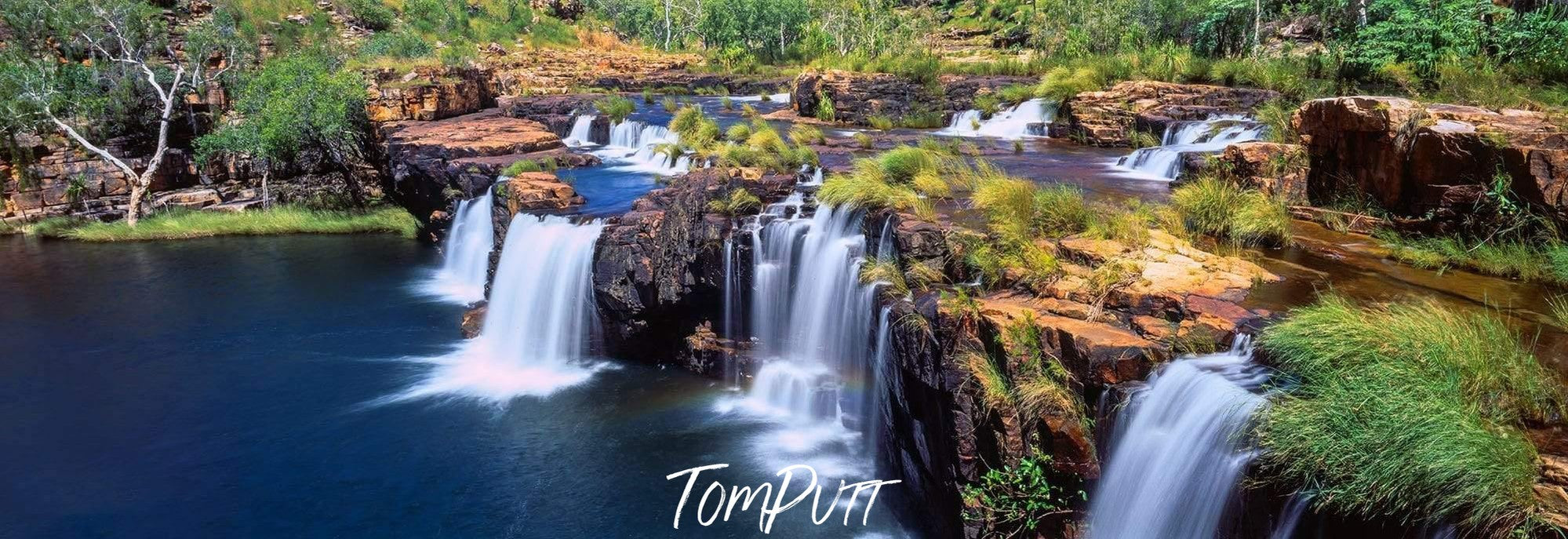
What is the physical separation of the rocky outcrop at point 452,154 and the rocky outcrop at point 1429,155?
1568 centimetres

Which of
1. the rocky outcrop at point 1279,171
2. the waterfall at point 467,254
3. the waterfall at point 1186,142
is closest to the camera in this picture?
the rocky outcrop at point 1279,171

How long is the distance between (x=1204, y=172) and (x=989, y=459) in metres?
7.80

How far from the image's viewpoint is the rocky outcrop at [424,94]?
26.9 metres

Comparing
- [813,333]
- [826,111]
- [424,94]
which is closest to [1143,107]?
[826,111]

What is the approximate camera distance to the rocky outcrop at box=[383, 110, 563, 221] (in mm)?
21094

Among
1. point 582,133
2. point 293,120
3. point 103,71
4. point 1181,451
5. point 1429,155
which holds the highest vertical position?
point 103,71

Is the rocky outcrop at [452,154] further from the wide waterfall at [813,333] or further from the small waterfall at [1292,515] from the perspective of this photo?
the small waterfall at [1292,515]

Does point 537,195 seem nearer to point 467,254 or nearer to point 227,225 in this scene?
point 467,254

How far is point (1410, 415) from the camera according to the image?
575 cm

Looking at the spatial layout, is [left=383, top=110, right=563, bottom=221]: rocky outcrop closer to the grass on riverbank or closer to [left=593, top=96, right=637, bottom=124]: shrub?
the grass on riverbank

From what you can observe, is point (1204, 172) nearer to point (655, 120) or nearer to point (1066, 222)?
point (1066, 222)

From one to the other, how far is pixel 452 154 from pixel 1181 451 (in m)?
19.0

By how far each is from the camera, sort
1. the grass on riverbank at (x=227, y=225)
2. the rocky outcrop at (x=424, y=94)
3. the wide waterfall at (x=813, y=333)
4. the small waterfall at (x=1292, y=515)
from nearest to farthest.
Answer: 1. the small waterfall at (x=1292, y=515)
2. the wide waterfall at (x=813, y=333)
3. the grass on riverbank at (x=227, y=225)
4. the rocky outcrop at (x=424, y=94)

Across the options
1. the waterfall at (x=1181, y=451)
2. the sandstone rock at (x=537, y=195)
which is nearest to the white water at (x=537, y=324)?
the sandstone rock at (x=537, y=195)
